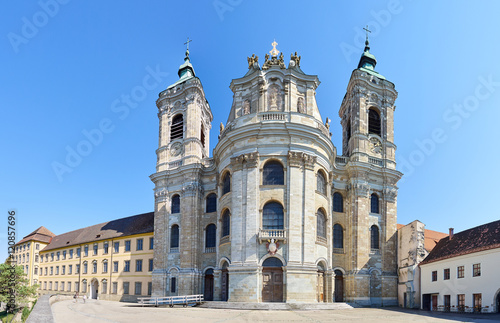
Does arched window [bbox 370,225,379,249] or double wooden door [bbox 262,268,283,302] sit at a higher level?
arched window [bbox 370,225,379,249]

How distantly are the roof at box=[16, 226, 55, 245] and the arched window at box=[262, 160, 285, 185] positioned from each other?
5660 centimetres

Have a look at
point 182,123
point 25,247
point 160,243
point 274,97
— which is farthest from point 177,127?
point 25,247

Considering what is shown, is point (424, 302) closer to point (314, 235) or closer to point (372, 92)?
point (314, 235)

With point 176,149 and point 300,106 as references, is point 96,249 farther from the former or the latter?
point 300,106

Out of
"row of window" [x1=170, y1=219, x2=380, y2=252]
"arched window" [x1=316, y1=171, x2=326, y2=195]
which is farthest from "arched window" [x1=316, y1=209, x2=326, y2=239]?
"arched window" [x1=316, y1=171, x2=326, y2=195]

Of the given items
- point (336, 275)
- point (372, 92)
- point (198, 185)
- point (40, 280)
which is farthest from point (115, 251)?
point (372, 92)

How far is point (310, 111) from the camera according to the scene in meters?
39.4


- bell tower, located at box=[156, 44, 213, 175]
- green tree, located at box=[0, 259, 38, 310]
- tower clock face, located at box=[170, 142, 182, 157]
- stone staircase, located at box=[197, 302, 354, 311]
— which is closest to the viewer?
stone staircase, located at box=[197, 302, 354, 311]

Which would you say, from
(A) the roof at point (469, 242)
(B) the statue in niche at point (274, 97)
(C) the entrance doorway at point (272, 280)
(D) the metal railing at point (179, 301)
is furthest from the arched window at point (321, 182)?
(D) the metal railing at point (179, 301)

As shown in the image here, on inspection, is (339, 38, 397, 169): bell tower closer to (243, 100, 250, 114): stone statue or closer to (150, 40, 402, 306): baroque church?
(150, 40, 402, 306): baroque church

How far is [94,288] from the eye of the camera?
2336 inches

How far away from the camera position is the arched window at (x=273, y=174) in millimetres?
36469

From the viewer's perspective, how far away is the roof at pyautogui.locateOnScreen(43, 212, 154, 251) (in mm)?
55844

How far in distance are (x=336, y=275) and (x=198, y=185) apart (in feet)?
52.5
